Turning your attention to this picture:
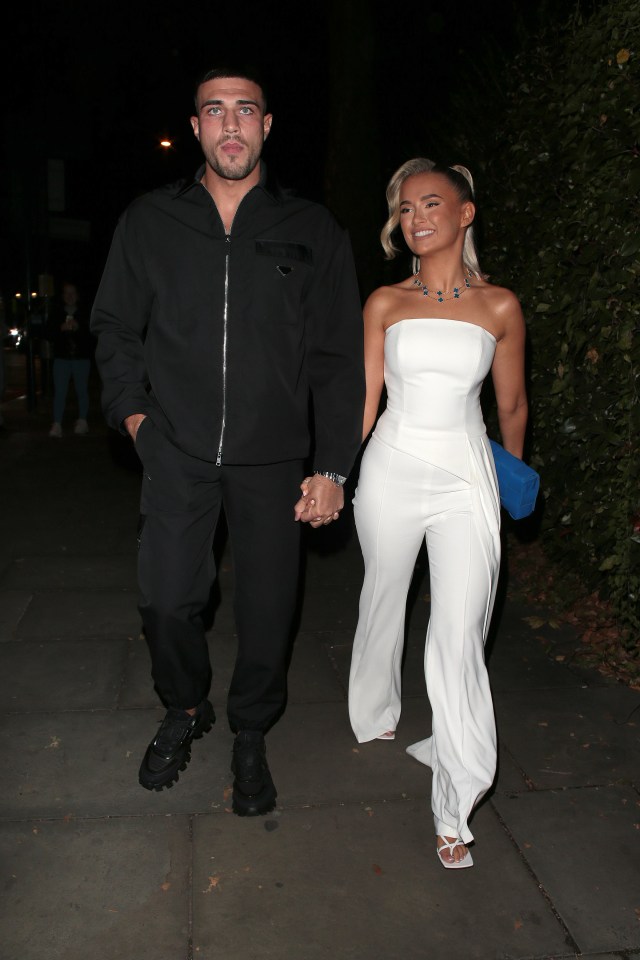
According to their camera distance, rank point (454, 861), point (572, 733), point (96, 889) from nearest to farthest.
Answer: point (96, 889), point (454, 861), point (572, 733)

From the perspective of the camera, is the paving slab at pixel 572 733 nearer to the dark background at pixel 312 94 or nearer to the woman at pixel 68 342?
the dark background at pixel 312 94

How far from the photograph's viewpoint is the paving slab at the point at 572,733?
130 inches

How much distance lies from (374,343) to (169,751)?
1.66 m

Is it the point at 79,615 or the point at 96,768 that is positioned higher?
the point at 96,768

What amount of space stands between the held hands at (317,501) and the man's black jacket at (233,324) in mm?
70

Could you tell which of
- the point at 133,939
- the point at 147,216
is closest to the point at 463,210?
the point at 147,216

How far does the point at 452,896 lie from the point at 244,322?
1882 millimetres

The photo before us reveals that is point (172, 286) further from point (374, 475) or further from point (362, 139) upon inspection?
point (362, 139)

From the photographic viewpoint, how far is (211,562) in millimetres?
3094

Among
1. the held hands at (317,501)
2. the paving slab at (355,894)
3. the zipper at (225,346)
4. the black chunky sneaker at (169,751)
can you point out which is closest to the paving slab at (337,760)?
the paving slab at (355,894)

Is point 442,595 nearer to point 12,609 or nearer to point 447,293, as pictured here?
point 447,293

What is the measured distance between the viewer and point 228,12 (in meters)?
16.6

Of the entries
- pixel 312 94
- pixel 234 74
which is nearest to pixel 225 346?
pixel 234 74

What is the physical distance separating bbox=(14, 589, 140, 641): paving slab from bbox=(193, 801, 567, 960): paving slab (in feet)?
6.29
